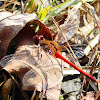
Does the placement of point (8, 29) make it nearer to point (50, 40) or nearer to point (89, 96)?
point (50, 40)

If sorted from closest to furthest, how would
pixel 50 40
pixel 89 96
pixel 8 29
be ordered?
pixel 8 29 < pixel 89 96 < pixel 50 40

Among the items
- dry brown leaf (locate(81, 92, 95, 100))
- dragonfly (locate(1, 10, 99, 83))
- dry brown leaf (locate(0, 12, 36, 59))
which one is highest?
dry brown leaf (locate(0, 12, 36, 59))

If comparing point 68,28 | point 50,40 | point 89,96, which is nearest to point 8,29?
point 50,40

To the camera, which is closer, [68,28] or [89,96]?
[89,96]

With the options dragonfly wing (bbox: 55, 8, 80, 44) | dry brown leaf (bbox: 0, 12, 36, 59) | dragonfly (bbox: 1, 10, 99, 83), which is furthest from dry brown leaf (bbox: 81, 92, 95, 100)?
dry brown leaf (bbox: 0, 12, 36, 59)

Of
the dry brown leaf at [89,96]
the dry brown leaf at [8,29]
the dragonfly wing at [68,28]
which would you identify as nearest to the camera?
the dry brown leaf at [8,29]

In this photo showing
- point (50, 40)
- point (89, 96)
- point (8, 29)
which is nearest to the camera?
point (8, 29)

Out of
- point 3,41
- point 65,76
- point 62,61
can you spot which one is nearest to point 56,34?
point 62,61

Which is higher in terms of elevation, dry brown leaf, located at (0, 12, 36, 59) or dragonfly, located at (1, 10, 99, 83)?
dry brown leaf, located at (0, 12, 36, 59)

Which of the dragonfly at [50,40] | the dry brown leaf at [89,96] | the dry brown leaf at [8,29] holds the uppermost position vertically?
the dry brown leaf at [8,29]

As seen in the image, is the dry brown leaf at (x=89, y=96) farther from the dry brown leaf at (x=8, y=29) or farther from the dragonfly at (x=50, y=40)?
the dry brown leaf at (x=8, y=29)

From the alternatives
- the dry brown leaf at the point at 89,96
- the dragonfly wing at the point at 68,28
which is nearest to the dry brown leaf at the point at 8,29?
the dragonfly wing at the point at 68,28

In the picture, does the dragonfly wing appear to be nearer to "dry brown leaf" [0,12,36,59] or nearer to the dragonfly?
the dragonfly
